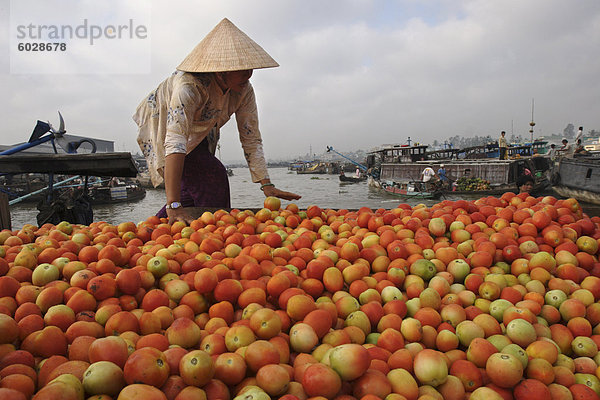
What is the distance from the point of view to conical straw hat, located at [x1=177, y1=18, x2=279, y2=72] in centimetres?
363

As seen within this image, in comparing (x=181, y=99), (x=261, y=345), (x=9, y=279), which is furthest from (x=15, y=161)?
(x=261, y=345)

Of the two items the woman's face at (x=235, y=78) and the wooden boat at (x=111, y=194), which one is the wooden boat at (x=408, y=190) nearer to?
the woman's face at (x=235, y=78)

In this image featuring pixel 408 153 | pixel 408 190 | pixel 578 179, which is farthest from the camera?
pixel 408 153

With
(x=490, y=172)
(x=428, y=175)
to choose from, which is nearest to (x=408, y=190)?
(x=428, y=175)

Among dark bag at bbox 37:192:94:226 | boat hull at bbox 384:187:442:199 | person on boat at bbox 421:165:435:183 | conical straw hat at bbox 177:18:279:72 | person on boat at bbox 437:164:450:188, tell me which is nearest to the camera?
conical straw hat at bbox 177:18:279:72

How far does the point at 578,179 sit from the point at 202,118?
22799 millimetres

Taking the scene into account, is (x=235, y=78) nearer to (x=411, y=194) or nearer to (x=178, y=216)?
(x=178, y=216)

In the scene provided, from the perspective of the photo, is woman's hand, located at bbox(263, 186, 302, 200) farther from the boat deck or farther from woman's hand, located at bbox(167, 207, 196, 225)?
the boat deck

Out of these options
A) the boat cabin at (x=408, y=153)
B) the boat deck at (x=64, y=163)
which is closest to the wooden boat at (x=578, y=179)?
the boat cabin at (x=408, y=153)

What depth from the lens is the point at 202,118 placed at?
419 cm

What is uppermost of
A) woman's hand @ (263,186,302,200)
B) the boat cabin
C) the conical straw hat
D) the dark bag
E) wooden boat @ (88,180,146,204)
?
the boat cabin

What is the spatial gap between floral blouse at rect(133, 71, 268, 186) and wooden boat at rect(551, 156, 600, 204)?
20802 millimetres

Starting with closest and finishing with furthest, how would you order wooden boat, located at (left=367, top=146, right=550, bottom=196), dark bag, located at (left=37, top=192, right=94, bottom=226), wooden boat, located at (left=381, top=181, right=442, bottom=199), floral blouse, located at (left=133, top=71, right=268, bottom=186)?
floral blouse, located at (left=133, top=71, right=268, bottom=186) < dark bag, located at (left=37, top=192, right=94, bottom=226) < wooden boat, located at (left=367, top=146, right=550, bottom=196) < wooden boat, located at (left=381, top=181, right=442, bottom=199)

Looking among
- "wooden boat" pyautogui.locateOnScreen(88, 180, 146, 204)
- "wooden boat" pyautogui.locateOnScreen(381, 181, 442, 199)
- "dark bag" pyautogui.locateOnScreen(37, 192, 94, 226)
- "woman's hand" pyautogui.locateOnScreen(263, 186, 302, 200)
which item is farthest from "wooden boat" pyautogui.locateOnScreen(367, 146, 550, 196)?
"wooden boat" pyautogui.locateOnScreen(88, 180, 146, 204)
